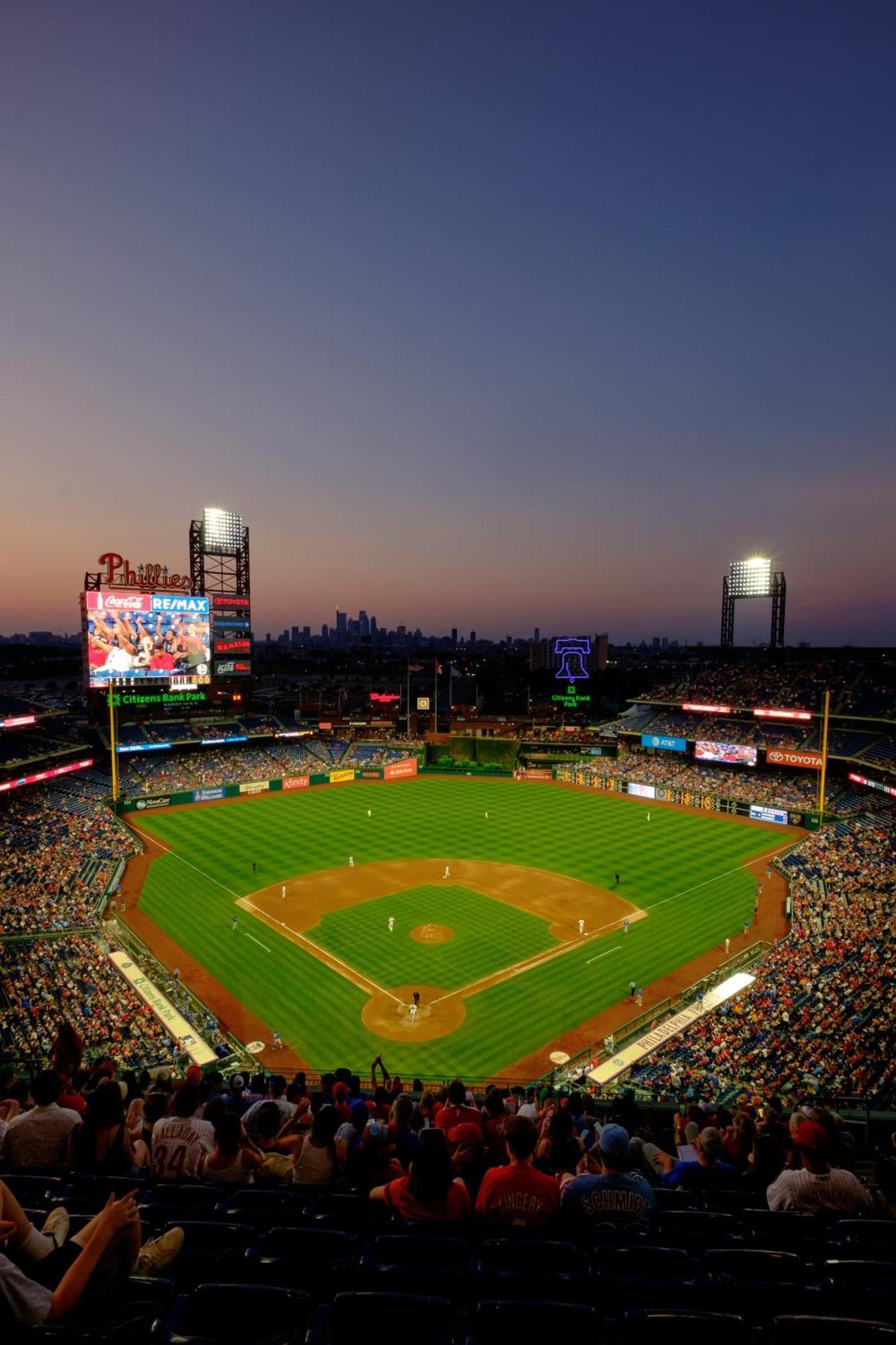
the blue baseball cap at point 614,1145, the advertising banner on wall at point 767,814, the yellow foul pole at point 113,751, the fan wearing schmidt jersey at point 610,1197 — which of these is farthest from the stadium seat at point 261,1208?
the advertising banner on wall at point 767,814

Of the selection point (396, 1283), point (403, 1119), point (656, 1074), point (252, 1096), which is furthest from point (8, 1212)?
point (656, 1074)

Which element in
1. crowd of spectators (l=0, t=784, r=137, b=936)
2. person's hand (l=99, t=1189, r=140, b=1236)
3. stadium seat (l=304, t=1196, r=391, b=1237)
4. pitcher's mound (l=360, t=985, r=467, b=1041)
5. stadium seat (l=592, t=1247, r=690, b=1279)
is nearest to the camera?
person's hand (l=99, t=1189, r=140, b=1236)

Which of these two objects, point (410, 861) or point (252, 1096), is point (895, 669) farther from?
point (252, 1096)

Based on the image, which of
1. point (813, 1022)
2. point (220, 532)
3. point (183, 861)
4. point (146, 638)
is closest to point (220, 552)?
point (220, 532)

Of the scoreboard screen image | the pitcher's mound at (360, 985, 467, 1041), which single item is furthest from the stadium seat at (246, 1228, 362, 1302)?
the scoreboard screen image

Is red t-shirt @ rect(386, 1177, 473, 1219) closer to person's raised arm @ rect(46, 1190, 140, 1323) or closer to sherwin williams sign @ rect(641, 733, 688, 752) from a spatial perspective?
person's raised arm @ rect(46, 1190, 140, 1323)

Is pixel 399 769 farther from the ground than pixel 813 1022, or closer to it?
closer to it

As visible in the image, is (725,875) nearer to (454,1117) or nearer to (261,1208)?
(454,1117)
